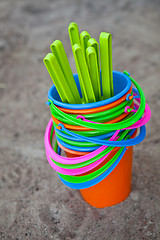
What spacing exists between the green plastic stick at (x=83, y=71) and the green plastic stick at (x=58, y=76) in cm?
6

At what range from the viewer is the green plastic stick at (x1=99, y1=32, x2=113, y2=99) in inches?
30.5

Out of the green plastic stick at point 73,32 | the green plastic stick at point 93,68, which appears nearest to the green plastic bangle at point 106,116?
the green plastic stick at point 93,68

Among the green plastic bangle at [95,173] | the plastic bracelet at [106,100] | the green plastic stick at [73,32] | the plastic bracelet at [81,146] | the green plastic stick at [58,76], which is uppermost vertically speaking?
the green plastic stick at [73,32]

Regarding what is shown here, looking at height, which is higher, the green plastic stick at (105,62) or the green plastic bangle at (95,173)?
the green plastic stick at (105,62)

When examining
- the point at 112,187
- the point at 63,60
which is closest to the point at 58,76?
the point at 63,60

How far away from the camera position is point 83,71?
79 cm

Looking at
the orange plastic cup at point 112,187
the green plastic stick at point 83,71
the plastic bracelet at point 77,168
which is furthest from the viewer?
the orange plastic cup at point 112,187

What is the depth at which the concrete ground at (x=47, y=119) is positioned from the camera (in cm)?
105

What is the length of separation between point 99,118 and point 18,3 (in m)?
3.17

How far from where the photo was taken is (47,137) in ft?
3.26

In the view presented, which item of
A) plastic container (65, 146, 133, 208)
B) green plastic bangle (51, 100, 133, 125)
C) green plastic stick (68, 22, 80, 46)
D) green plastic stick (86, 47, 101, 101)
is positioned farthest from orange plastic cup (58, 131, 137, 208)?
green plastic stick (68, 22, 80, 46)

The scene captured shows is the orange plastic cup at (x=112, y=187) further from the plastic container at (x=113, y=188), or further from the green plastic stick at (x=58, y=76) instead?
the green plastic stick at (x=58, y=76)

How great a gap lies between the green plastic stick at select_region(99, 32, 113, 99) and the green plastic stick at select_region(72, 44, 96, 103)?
0.20 ft

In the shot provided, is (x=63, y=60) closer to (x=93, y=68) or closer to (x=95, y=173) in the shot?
(x=93, y=68)
